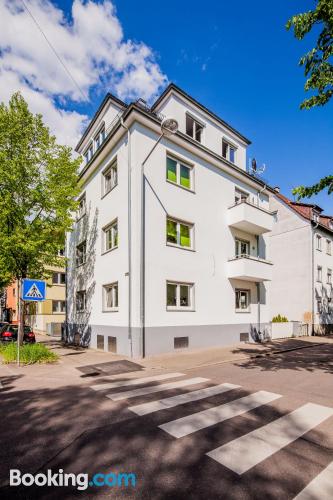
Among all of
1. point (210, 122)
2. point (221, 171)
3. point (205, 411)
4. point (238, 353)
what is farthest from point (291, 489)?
point (210, 122)

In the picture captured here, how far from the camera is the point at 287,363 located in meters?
11.0

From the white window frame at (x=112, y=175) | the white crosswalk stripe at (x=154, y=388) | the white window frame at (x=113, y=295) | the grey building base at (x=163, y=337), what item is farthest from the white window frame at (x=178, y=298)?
the white window frame at (x=112, y=175)

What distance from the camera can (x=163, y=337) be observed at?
1276 centimetres

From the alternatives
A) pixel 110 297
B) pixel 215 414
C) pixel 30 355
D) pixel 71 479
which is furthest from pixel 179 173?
pixel 71 479

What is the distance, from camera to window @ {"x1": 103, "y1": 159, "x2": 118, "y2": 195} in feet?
49.9

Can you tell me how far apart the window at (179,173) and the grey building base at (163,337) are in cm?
730

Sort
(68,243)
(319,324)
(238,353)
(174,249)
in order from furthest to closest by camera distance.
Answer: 1. (319,324)
2. (68,243)
3. (174,249)
4. (238,353)

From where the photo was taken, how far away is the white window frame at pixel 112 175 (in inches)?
595

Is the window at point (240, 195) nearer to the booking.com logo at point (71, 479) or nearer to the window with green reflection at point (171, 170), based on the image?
the window with green reflection at point (171, 170)

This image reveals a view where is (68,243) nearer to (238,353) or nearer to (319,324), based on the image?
(238,353)

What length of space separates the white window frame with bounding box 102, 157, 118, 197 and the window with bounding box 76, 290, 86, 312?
6620mm

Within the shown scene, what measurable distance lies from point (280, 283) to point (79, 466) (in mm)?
26697

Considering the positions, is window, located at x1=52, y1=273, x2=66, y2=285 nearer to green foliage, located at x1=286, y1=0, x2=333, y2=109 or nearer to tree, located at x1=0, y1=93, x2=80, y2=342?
tree, located at x1=0, y1=93, x2=80, y2=342

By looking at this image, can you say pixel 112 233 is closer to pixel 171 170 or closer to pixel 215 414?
pixel 171 170
